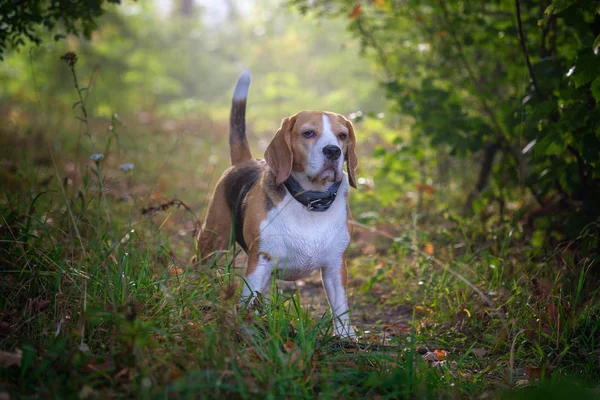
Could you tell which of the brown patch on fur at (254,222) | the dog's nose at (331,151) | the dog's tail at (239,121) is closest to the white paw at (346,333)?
the brown patch on fur at (254,222)

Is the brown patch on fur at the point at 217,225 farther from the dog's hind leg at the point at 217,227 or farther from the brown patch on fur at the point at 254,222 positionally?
the brown patch on fur at the point at 254,222

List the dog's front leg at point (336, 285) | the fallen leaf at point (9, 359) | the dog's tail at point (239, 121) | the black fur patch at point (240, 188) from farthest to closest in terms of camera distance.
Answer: the dog's tail at point (239, 121) → the black fur patch at point (240, 188) → the dog's front leg at point (336, 285) → the fallen leaf at point (9, 359)

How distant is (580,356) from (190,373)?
2.27m

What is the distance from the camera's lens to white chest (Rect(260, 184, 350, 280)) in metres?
3.74

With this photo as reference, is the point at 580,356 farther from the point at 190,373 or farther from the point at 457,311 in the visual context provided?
the point at 190,373

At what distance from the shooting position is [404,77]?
6.64m

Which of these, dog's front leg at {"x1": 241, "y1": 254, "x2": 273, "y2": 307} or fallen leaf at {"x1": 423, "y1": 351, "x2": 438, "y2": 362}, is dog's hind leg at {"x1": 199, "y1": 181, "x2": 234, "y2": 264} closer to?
dog's front leg at {"x1": 241, "y1": 254, "x2": 273, "y2": 307}

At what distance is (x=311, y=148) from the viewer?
12.2ft

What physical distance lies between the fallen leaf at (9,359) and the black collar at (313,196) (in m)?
1.84

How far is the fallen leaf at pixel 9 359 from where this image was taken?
254cm

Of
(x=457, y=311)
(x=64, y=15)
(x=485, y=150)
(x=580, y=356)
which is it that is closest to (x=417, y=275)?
(x=457, y=311)

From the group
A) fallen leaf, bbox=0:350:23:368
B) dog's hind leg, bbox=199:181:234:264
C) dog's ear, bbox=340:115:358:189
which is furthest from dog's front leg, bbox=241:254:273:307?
fallen leaf, bbox=0:350:23:368

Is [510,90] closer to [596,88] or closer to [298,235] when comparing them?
[596,88]

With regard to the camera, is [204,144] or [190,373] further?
[204,144]
